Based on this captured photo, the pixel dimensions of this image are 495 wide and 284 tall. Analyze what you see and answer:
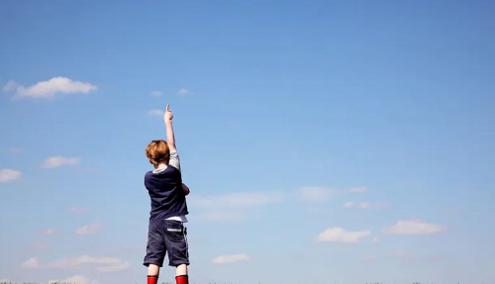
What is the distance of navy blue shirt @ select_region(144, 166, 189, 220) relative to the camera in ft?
36.5

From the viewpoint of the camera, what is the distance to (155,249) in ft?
37.3

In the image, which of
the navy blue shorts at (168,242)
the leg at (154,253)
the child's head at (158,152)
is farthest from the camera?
the leg at (154,253)

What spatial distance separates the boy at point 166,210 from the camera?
11.1m

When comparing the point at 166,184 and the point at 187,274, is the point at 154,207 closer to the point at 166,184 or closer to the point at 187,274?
the point at 166,184

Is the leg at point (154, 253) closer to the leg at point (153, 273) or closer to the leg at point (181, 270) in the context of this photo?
the leg at point (153, 273)

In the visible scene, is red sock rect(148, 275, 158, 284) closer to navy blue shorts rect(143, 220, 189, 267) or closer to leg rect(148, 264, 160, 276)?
leg rect(148, 264, 160, 276)

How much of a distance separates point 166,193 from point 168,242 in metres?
0.81

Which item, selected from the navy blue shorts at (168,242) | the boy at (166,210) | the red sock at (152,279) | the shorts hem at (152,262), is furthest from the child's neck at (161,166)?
the red sock at (152,279)

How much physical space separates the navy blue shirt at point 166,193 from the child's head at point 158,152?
18 centimetres

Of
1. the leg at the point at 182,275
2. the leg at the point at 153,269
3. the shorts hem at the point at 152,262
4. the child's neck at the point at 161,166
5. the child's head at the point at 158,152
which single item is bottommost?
the leg at the point at 182,275

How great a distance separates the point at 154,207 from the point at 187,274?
1233 millimetres

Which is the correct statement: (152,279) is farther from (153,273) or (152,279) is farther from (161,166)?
(161,166)

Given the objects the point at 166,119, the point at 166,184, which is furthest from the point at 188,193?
the point at 166,119

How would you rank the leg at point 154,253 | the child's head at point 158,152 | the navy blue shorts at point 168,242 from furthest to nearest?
the leg at point 154,253 < the navy blue shorts at point 168,242 < the child's head at point 158,152
